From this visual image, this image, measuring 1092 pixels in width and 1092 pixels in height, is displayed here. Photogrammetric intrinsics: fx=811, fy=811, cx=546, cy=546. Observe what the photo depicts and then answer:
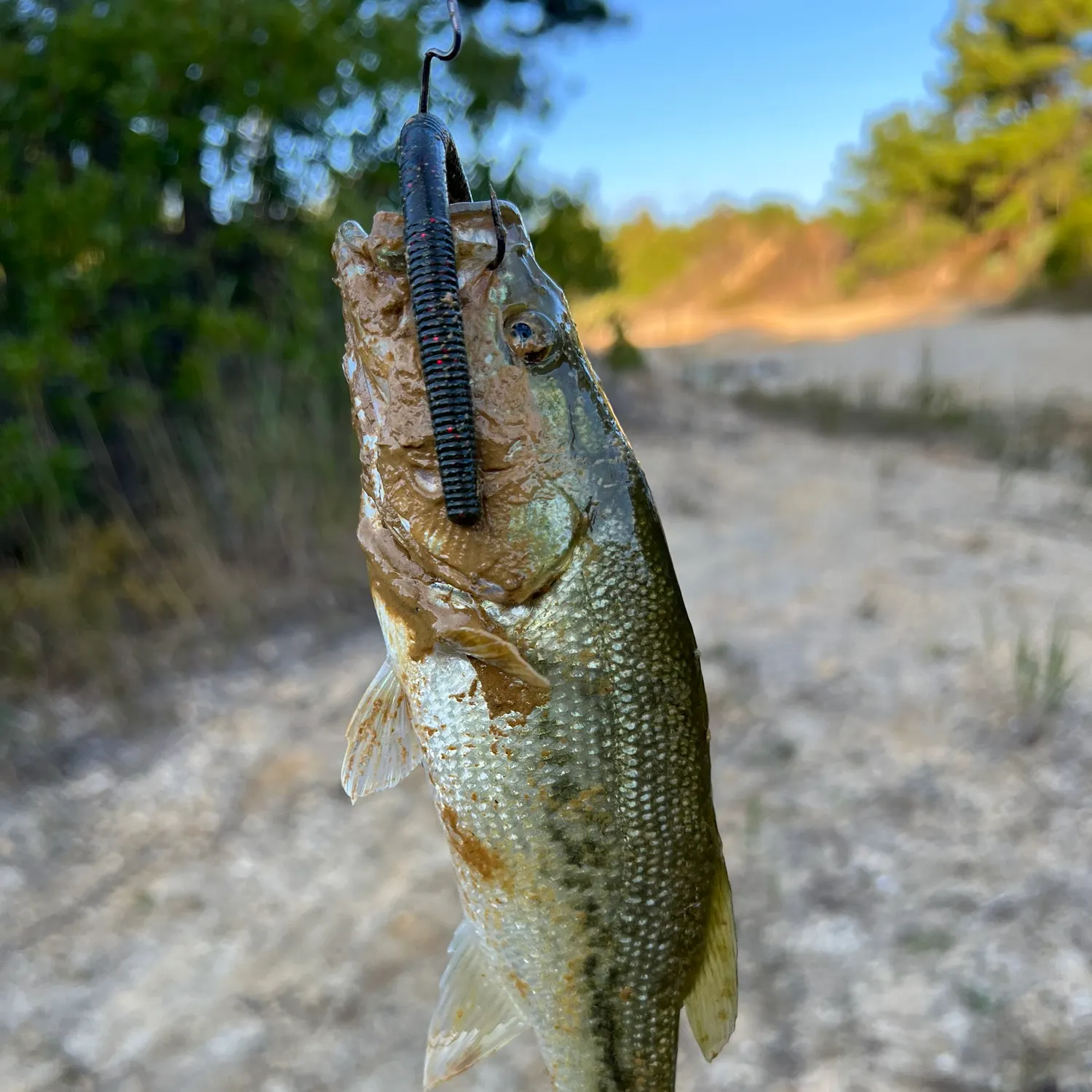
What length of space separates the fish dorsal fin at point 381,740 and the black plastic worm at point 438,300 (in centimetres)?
31

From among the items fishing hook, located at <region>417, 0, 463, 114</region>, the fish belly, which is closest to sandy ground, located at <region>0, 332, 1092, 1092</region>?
the fish belly

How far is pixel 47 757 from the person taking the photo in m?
3.39

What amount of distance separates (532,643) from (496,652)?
45 mm

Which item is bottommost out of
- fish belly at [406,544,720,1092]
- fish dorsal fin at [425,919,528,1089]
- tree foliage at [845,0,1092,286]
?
fish dorsal fin at [425,919,528,1089]

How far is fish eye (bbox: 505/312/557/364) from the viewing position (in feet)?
3.21

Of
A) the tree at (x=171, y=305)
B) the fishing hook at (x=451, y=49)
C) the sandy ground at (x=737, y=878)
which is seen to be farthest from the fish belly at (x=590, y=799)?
the tree at (x=171, y=305)

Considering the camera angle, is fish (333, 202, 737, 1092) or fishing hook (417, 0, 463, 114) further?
fish (333, 202, 737, 1092)

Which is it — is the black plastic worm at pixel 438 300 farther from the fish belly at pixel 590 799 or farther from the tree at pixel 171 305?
the tree at pixel 171 305

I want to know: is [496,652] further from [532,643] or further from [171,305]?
[171,305]

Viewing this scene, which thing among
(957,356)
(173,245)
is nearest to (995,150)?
(957,356)

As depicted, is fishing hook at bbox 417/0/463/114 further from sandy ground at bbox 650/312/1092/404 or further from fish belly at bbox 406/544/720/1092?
sandy ground at bbox 650/312/1092/404

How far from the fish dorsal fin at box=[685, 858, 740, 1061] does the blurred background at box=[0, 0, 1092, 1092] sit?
125 centimetres

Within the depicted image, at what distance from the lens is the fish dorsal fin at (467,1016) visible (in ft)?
3.77

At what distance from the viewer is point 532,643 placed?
98 centimetres
